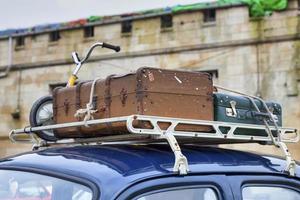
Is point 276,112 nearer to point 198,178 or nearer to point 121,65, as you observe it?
point 198,178

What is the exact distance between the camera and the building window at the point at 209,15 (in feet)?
58.8

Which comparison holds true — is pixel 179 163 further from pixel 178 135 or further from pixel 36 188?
pixel 36 188

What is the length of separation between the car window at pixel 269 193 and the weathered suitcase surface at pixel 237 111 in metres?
0.39

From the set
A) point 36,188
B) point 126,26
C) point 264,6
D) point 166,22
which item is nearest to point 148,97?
point 36,188

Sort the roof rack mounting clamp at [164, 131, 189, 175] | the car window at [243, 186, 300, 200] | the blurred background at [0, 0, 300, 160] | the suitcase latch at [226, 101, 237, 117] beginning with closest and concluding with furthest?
the roof rack mounting clamp at [164, 131, 189, 175] < the car window at [243, 186, 300, 200] < the suitcase latch at [226, 101, 237, 117] < the blurred background at [0, 0, 300, 160]

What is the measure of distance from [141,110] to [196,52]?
15250mm

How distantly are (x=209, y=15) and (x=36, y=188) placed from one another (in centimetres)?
1558

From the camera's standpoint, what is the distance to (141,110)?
10.2 ft

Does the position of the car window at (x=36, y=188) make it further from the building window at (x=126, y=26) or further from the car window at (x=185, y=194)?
the building window at (x=126, y=26)

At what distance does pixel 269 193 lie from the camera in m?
3.16

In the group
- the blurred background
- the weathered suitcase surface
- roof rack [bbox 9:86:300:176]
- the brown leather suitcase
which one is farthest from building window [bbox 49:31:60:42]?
the weathered suitcase surface

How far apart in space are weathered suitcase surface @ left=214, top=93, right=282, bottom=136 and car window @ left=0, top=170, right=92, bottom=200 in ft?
3.59

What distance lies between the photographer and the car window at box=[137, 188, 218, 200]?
8.75 feet

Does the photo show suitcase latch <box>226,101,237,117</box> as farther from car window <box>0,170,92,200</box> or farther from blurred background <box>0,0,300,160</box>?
blurred background <box>0,0,300,160</box>
